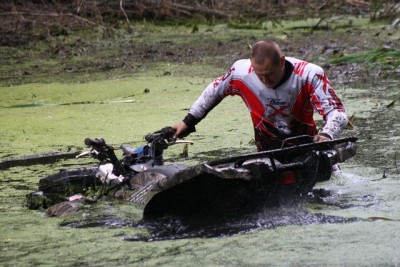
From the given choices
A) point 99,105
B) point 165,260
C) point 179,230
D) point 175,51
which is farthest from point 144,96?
point 165,260

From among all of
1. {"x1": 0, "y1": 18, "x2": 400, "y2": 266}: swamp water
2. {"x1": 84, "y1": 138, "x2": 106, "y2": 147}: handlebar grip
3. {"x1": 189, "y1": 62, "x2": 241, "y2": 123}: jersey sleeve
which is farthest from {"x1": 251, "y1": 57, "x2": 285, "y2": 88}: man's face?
{"x1": 84, "y1": 138, "x2": 106, "y2": 147}: handlebar grip

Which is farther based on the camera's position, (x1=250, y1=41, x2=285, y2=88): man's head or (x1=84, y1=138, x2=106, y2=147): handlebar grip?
(x1=84, y1=138, x2=106, y2=147): handlebar grip

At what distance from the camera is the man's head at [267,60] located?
455 cm

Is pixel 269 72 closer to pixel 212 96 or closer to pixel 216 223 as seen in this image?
pixel 212 96

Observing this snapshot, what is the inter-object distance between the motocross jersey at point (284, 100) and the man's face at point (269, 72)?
4 cm

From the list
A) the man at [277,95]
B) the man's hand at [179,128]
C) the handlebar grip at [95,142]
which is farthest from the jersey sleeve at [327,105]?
the handlebar grip at [95,142]

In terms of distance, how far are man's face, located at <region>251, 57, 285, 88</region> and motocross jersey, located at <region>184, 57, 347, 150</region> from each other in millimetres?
42

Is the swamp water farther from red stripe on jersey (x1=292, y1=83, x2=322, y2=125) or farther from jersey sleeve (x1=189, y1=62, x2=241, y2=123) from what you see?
jersey sleeve (x1=189, y1=62, x2=241, y2=123)

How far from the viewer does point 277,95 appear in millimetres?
4781

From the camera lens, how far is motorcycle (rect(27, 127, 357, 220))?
399 cm

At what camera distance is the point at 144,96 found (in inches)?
331

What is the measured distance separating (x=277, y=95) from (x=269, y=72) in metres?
0.19

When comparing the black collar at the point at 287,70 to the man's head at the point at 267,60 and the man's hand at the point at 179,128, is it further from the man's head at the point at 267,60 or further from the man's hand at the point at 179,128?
the man's hand at the point at 179,128

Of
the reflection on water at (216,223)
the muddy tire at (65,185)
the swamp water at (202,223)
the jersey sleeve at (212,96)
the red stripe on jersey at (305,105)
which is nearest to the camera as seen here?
the swamp water at (202,223)
